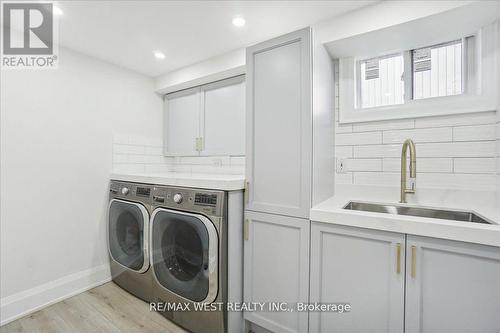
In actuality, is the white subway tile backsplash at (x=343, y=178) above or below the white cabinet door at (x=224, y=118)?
below

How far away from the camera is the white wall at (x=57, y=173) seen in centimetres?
173

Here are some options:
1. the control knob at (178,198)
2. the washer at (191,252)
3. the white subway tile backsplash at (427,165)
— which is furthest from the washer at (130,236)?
the white subway tile backsplash at (427,165)

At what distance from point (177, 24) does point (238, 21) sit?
462mm

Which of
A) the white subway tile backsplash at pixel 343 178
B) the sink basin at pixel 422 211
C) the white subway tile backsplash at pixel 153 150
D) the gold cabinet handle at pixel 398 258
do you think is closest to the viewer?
the gold cabinet handle at pixel 398 258

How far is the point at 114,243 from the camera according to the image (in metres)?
2.17

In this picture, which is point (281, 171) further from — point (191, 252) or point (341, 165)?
point (191, 252)

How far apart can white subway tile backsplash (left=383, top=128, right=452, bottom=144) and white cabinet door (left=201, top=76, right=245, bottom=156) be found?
1259mm

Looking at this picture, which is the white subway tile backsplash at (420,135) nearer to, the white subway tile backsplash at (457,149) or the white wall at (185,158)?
the white subway tile backsplash at (457,149)

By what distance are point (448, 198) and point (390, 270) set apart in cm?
78

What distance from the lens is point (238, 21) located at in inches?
64.4

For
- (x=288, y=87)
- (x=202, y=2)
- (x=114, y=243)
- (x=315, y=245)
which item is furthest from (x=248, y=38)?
(x=114, y=243)

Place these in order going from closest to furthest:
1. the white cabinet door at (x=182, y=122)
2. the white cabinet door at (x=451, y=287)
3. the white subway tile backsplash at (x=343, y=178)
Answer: the white cabinet door at (x=451, y=287)
the white subway tile backsplash at (x=343, y=178)
the white cabinet door at (x=182, y=122)

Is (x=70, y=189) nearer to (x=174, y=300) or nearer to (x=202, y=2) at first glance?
(x=174, y=300)

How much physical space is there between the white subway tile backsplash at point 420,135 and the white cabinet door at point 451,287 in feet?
2.77
